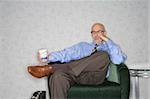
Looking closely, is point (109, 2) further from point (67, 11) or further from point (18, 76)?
point (18, 76)

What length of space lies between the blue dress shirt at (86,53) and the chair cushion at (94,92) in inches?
9.5

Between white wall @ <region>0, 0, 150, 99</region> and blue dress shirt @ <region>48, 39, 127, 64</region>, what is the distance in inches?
25.9

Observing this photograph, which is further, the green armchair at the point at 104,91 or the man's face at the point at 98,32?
the man's face at the point at 98,32

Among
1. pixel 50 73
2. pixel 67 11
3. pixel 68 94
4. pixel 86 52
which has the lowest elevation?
pixel 68 94

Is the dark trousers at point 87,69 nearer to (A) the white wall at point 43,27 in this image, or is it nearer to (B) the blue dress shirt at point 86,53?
(B) the blue dress shirt at point 86,53

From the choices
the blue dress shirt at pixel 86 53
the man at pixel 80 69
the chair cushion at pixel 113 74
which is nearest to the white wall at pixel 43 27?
the blue dress shirt at pixel 86 53

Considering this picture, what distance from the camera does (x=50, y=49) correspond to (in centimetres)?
273

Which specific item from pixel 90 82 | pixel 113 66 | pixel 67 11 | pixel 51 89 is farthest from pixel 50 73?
pixel 67 11

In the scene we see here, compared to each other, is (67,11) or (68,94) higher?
(67,11)

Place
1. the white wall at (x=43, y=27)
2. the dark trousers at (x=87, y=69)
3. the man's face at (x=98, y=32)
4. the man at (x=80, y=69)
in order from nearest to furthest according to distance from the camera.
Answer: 1. the man at (x=80, y=69)
2. the dark trousers at (x=87, y=69)
3. the man's face at (x=98, y=32)
4. the white wall at (x=43, y=27)

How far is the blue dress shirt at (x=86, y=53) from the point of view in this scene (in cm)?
187

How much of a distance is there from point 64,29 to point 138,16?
0.91m

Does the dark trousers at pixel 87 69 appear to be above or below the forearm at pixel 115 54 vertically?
below

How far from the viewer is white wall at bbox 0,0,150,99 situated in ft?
8.87
